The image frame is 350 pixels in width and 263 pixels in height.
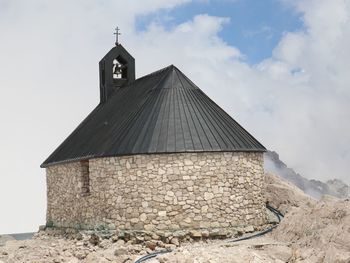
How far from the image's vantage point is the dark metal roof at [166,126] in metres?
19.4

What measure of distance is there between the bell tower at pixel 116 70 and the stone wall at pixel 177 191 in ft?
30.0

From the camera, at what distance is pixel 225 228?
19.4m

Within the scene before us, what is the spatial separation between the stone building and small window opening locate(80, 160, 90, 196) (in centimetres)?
4

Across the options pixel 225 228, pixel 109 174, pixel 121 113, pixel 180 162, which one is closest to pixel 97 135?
pixel 121 113

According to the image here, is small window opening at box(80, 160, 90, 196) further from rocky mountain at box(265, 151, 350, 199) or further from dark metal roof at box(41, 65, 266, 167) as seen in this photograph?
rocky mountain at box(265, 151, 350, 199)

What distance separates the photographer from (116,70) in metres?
29.7

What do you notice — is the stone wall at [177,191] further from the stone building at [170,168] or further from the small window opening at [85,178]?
the small window opening at [85,178]

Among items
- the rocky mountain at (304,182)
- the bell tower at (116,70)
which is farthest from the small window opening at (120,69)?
the rocky mountain at (304,182)

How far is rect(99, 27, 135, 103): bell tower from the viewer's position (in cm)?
2919

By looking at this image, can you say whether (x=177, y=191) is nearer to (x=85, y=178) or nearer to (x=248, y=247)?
(x=248, y=247)

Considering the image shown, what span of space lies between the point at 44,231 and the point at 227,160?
10074 mm

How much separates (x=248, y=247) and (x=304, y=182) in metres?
46.0

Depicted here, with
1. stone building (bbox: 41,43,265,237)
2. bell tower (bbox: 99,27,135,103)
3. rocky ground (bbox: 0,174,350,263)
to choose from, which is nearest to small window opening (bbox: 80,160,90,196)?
stone building (bbox: 41,43,265,237)

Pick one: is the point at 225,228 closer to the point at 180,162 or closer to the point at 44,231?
the point at 180,162
